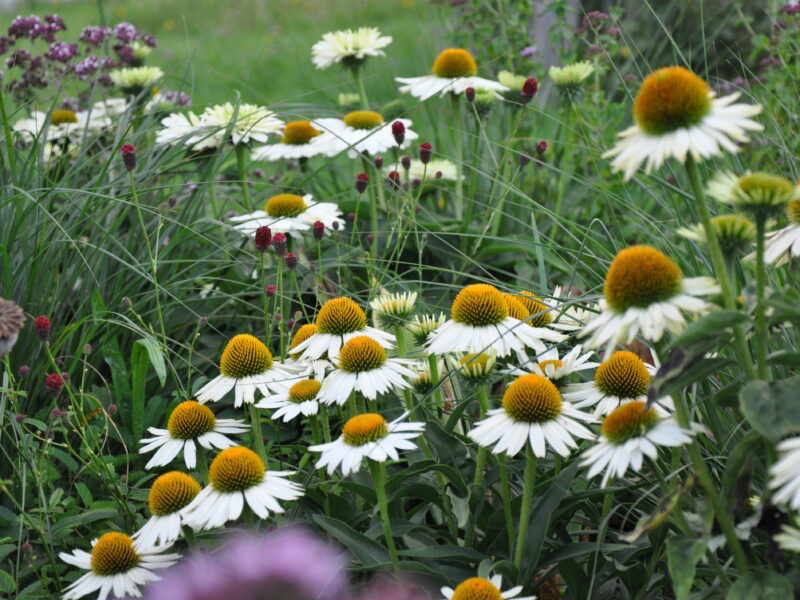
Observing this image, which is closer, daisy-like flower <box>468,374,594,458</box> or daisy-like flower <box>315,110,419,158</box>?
daisy-like flower <box>468,374,594,458</box>

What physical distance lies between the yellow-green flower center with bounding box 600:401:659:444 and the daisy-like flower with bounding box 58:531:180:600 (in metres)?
0.81

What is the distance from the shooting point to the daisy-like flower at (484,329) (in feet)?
5.76

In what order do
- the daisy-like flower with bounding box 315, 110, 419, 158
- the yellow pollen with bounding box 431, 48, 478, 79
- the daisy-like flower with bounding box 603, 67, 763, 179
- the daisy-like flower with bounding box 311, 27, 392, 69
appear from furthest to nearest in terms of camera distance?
the daisy-like flower with bounding box 311, 27, 392, 69 → the yellow pollen with bounding box 431, 48, 478, 79 → the daisy-like flower with bounding box 315, 110, 419, 158 → the daisy-like flower with bounding box 603, 67, 763, 179

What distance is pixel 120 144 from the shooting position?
2838mm

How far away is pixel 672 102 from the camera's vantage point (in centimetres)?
129

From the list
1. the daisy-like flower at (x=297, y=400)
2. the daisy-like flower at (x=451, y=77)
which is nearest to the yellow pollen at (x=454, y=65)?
the daisy-like flower at (x=451, y=77)

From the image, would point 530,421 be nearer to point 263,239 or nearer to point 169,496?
point 169,496

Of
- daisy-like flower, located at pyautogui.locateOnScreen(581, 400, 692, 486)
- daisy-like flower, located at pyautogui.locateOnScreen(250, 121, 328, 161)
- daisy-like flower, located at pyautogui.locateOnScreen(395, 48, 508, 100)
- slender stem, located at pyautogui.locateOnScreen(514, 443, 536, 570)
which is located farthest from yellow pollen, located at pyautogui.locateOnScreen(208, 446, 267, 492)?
daisy-like flower, located at pyautogui.locateOnScreen(395, 48, 508, 100)

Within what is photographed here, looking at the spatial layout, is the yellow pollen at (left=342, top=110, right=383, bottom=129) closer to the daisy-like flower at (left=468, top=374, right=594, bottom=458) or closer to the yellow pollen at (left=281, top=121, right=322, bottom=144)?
the yellow pollen at (left=281, top=121, right=322, bottom=144)

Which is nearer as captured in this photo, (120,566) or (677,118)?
(677,118)

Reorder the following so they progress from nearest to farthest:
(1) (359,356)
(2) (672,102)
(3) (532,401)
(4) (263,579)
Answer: (4) (263,579) < (2) (672,102) < (3) (532,401) < (1) (359,356)

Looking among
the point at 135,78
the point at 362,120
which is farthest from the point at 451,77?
the point at 135,78

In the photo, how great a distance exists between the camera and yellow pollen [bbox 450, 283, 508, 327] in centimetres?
179

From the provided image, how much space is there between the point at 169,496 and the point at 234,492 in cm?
14
